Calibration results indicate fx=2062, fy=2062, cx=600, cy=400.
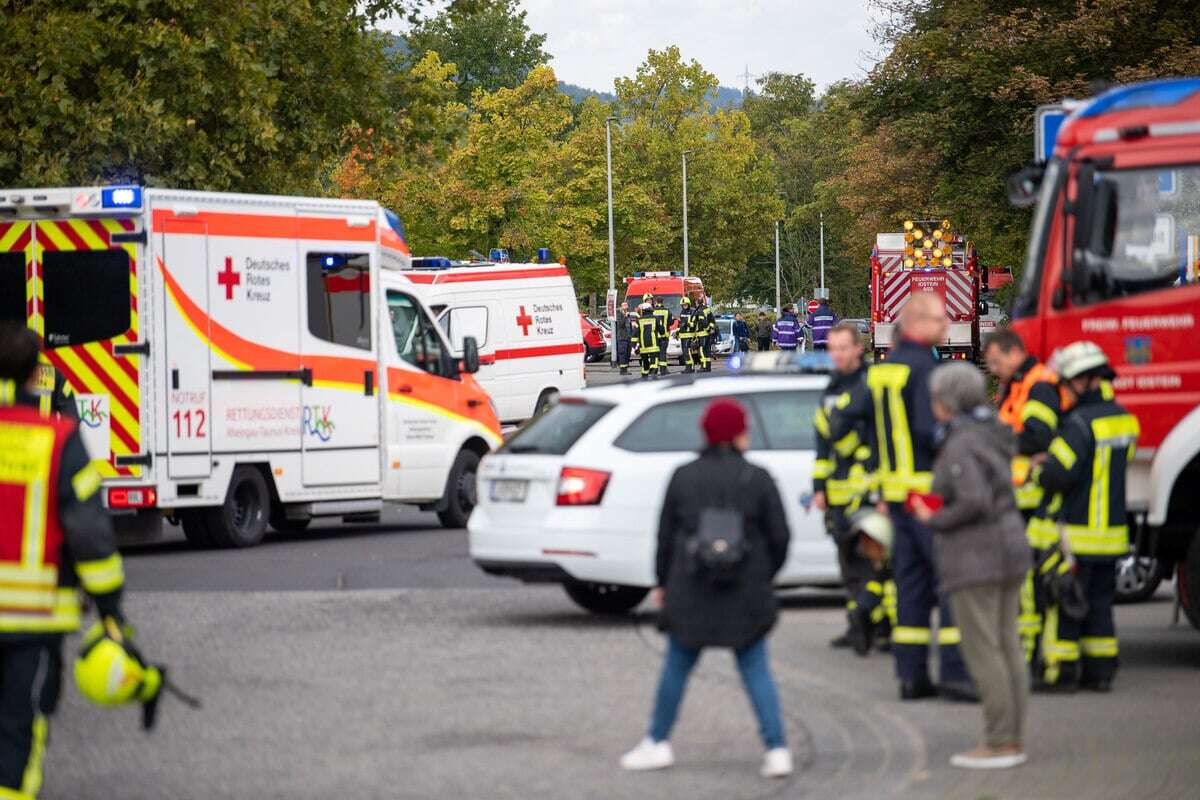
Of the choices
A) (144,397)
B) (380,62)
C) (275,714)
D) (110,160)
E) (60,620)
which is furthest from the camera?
(380,62)

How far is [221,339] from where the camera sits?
17672 mm

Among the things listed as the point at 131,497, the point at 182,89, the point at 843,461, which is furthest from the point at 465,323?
the point at 843,461

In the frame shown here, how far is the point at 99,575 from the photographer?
626 centimetres

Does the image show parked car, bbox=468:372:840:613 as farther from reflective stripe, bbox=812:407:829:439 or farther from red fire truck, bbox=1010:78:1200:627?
red fire truck, bbox=1010:78:1200:627

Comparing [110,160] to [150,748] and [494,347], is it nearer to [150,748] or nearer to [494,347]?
[494,347]

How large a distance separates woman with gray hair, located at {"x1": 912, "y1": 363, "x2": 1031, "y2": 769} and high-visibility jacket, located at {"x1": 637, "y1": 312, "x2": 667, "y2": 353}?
2808 centimetres

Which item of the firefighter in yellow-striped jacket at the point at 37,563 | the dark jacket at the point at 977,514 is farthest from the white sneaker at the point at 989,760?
the firefighter in yellow-striped jacket at the point at 37,563

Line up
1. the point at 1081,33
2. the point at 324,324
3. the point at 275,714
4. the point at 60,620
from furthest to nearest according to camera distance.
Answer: the point at 1081,33
the point at 324,324
the point at 275,714
the point at 60,620

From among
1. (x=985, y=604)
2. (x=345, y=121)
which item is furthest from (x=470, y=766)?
(x=345, y=121)

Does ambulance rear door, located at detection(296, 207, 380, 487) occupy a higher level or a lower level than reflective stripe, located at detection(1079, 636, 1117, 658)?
higher

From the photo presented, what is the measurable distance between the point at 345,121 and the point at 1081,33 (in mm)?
10708

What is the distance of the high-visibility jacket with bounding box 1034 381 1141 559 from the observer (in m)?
9.99

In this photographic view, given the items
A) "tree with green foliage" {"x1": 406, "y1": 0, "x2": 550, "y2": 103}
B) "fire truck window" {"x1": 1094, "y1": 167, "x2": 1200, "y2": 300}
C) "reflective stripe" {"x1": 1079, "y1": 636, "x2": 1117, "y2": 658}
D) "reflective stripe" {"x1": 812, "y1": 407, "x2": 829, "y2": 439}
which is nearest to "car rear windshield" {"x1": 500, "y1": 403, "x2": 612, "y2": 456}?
"reflective stripe" {"x1": 812, "y1": 407, "x2": 829, "y2": 439}

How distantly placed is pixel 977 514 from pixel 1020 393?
2504mm
